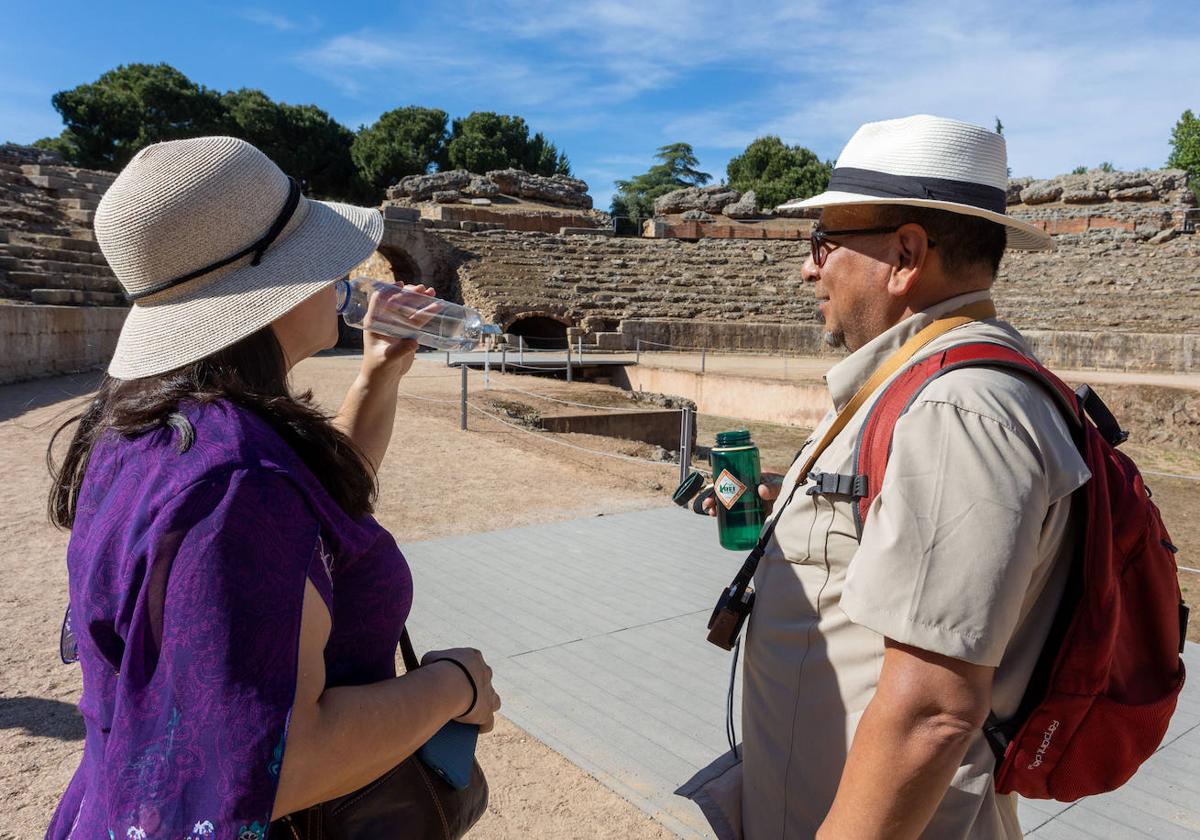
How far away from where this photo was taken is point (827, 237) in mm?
1623

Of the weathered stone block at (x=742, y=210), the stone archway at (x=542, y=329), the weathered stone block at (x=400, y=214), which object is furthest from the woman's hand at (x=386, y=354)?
the weathered stone block at (x=742, y=210)

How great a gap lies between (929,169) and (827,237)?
0.68 ft

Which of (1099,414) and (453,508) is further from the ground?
(1099,414)

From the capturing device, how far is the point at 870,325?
1.60 m

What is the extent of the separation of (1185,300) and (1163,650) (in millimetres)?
25751

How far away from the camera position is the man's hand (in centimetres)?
202

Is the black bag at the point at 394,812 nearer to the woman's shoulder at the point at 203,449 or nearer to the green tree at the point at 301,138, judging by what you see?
the woman's shoulder at the point at 203,449

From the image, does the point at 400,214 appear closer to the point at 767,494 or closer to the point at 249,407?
the point at 767,494

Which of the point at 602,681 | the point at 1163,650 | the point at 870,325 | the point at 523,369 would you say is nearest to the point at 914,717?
the point at 1163,650

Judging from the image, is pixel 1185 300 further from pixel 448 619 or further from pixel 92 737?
pixel 92 737

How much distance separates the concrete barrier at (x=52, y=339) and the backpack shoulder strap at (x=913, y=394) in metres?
13.4

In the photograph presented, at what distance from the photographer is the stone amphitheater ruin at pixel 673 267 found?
18.7 metres

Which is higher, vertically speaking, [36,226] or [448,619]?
[36,226]

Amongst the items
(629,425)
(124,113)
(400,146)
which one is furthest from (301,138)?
(629,425)
